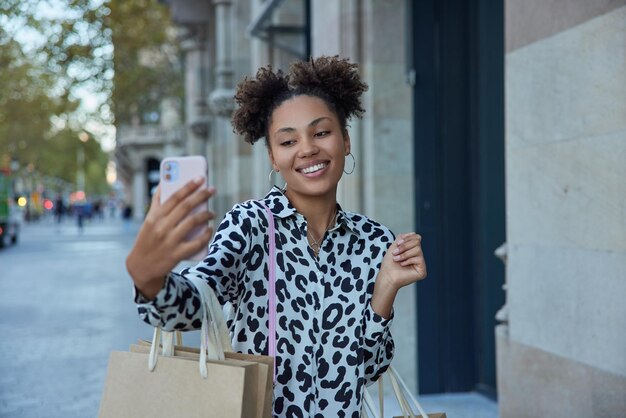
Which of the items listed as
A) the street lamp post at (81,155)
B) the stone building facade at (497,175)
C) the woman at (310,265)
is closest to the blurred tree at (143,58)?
the stone building facade at (497,175)

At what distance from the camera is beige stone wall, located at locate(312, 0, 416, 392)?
21.6ft

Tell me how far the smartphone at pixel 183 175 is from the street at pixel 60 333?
4.73m

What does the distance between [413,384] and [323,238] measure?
13.9 feet

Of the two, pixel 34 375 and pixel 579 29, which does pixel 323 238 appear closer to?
pixel 579 29

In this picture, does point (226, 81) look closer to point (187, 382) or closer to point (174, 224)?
point (187, 382)

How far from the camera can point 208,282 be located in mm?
2199

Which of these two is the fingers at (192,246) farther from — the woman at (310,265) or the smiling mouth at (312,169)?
the smiling mouth at (312,169)

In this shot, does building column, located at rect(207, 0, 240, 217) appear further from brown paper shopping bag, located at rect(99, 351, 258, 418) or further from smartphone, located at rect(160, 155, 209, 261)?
smartphone, located at rect(160, 155, 209, 261)

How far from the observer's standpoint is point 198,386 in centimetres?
202

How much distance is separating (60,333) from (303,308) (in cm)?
824

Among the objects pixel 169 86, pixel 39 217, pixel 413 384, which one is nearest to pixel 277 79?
pixel 413 384

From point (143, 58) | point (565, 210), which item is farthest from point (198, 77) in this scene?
point (565, 210)

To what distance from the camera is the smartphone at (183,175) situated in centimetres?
185

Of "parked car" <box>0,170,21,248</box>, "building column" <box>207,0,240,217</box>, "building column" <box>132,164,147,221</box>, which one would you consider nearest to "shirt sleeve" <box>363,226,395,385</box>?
"building column" <box>207,0,240,217</box>
